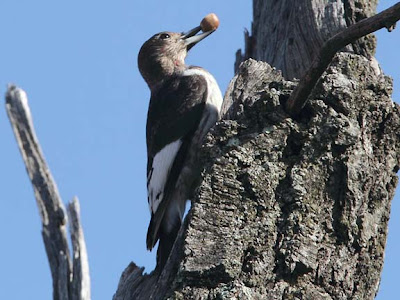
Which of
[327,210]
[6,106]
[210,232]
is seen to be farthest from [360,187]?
[6,106]

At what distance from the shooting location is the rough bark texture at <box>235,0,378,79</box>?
4.59 meters

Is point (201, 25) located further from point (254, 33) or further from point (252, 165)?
point (252, 165)

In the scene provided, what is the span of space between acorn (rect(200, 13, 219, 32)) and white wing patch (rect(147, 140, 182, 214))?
55.7 inches

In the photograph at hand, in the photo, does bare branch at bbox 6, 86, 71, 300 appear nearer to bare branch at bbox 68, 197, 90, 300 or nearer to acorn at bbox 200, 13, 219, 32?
bare branch at bbox 68, 197, 90, 300

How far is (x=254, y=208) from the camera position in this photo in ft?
11.6

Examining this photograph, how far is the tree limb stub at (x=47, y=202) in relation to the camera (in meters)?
3.68

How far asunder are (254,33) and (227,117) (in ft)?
4.11

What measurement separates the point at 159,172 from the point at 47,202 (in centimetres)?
129

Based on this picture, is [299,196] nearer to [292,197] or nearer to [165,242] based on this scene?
[292,197]

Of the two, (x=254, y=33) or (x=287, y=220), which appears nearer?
(x=287, y=220)

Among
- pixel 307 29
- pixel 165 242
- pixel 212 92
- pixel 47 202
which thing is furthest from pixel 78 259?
pixel 307 29

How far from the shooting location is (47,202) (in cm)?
374

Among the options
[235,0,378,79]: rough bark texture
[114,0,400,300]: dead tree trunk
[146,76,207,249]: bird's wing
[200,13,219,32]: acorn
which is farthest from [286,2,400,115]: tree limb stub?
[200,13,219,32]: acorn

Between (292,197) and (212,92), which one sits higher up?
(212,92)
